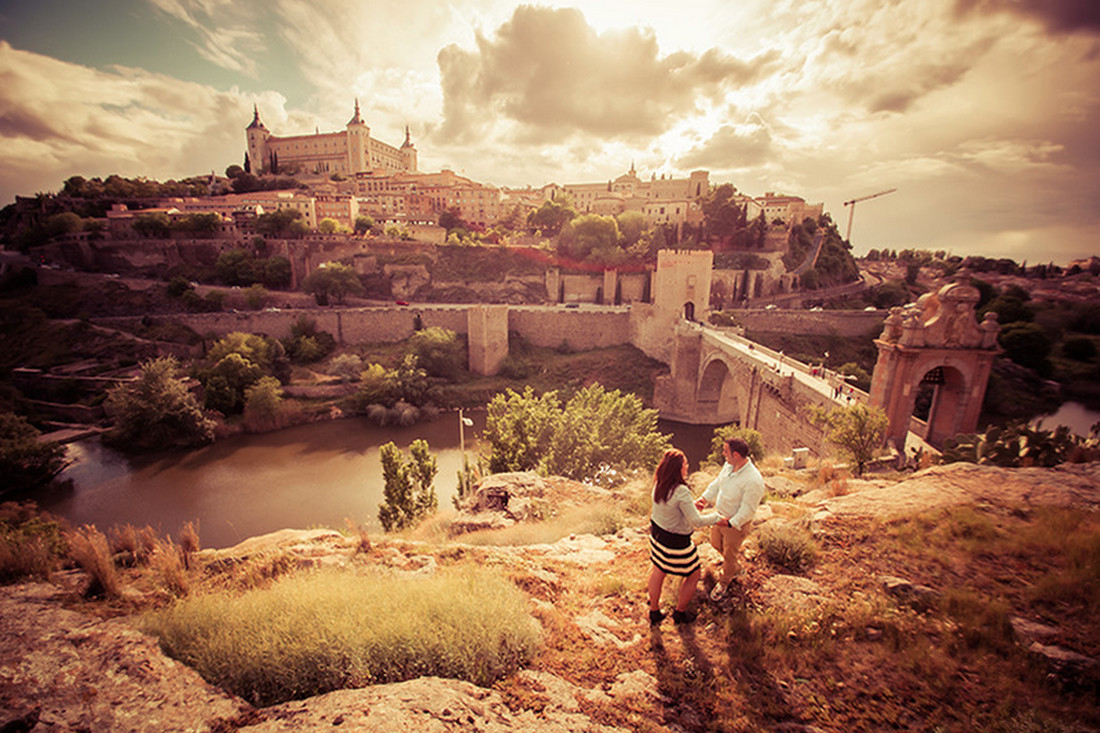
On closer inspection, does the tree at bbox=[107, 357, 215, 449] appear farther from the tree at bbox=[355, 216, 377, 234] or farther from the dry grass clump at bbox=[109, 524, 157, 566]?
the tree at bbox=[355, 216, 377, 234]

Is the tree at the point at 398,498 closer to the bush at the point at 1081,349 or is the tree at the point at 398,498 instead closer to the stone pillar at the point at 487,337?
the stone pillar at the point at 487,337

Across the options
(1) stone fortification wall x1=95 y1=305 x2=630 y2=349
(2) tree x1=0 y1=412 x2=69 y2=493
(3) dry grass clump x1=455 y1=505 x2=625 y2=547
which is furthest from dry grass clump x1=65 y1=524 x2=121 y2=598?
(1) stone fortification wall x1=95 y1=305 x2=630 y2=349

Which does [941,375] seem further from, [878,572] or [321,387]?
[321,387]

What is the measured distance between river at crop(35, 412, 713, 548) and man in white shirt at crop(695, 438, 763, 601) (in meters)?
13.6

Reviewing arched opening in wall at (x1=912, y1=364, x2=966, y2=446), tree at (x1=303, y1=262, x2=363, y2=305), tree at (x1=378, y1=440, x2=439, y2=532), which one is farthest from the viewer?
tree at (x1=303, y1=262, x2=363, y2=305)

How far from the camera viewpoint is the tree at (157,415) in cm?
2239

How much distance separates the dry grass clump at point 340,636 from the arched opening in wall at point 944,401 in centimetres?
1276

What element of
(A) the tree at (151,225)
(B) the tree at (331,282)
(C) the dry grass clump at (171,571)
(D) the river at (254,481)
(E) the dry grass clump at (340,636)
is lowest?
(D) the river at (254,481)

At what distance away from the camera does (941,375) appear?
38.3ft

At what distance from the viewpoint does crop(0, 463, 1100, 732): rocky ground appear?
2.51 meters

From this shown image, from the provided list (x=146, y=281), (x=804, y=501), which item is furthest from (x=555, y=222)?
(x=804, y=501)

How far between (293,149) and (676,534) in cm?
8641

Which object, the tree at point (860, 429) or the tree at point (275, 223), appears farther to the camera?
the tree at point (275, 223)

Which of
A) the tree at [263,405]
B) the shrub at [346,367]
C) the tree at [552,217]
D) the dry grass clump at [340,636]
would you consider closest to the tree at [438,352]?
the shrub at [346,367]
